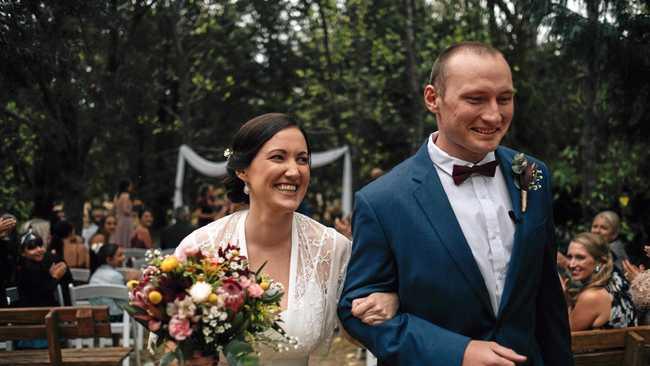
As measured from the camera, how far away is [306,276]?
14.1ft

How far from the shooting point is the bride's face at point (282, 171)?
3.97 m

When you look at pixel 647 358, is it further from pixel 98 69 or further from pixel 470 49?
pixel 98 69

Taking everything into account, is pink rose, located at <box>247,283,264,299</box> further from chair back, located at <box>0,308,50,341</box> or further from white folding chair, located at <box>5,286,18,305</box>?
white folding chair, located at <box>5,286,18,305</box>

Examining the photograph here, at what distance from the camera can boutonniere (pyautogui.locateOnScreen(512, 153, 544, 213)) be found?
3.32m

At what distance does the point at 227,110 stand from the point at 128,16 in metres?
6.78

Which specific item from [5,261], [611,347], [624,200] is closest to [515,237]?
[611,347]

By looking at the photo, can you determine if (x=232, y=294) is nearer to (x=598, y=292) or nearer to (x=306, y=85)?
(x=598, y=292)

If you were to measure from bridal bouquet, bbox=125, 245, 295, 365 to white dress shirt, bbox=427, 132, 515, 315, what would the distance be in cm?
78

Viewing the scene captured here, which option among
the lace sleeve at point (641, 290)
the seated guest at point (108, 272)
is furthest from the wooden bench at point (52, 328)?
the lace sleeve at point (641, 290)

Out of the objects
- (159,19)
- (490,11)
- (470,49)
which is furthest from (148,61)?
(470,49)

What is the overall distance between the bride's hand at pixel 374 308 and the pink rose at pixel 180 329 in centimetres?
58

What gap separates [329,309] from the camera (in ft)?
14.1

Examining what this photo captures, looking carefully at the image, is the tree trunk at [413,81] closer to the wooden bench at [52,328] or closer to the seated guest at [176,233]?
the seated guest at [176,233]

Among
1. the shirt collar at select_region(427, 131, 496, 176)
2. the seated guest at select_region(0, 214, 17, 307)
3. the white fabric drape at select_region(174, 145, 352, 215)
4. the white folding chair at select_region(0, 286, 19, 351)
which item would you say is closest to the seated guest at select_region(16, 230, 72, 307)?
the white folding chair at select_region(0, 286, 19, 351)
